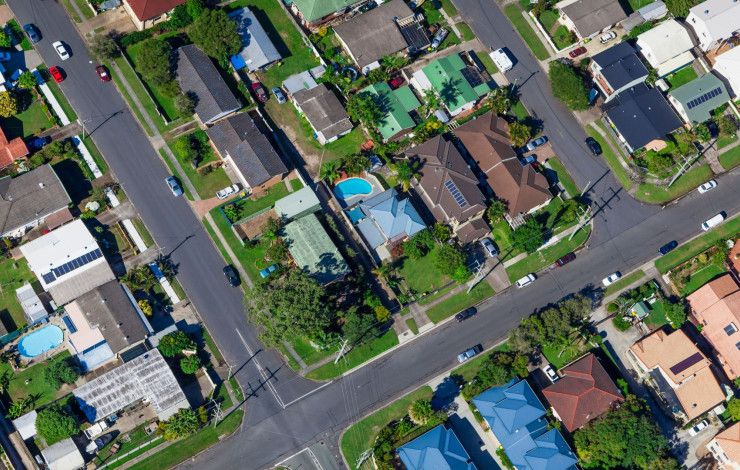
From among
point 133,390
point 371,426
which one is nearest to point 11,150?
point 133,390

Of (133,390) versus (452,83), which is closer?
(133,390)

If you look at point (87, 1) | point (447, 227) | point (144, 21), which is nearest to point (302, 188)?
point (447, 227)

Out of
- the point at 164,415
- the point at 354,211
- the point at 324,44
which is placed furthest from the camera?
the point at 324,44

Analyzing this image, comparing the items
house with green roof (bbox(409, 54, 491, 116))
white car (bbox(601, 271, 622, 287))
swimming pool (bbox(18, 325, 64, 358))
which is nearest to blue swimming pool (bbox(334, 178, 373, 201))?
house with green roof (bbox(409, 54, 491, 116))

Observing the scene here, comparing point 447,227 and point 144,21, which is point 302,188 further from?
point 144,21

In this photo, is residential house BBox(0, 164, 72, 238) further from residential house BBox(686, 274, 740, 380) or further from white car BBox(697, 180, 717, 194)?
white car BBox(697, 180, 717, 194)

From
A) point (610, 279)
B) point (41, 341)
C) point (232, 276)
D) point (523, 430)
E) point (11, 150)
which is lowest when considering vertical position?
point (523, 430)

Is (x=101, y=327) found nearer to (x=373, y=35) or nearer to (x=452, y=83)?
(x=373, y=35)
